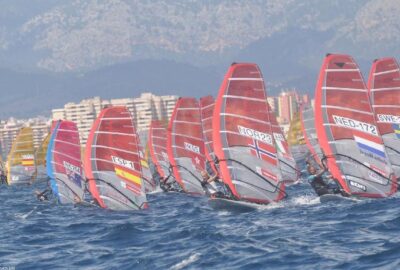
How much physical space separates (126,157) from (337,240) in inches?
600

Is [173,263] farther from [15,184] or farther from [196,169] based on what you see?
[15,184]

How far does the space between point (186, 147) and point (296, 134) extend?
3852 cm

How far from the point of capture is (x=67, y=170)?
49.1 metres

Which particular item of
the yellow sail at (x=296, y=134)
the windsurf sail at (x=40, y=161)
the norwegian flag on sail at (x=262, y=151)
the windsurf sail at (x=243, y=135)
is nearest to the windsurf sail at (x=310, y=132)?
the yellow sail at (x=296, y=134)

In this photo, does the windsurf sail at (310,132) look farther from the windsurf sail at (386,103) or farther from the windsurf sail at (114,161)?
the windsurf sail at (114,161)

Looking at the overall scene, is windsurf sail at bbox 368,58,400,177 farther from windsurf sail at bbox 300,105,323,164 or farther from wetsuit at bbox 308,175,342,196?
windsurf sail at bbox 300,105,323,164

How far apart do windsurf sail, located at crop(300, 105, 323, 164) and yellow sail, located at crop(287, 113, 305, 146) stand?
41.6 feet

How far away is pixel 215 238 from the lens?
3100cm

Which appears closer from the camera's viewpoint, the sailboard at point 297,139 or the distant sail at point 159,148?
the distant sail at point 159,148

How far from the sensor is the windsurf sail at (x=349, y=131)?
38406 millimetres

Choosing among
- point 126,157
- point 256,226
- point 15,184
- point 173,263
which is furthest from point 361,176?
point 15,184

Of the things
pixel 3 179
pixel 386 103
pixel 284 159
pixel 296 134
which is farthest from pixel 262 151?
pixel 3 179

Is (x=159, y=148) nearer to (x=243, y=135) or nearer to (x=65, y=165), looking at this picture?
(x=65, y=165)

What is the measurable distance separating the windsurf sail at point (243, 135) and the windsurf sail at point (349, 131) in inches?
92.6
